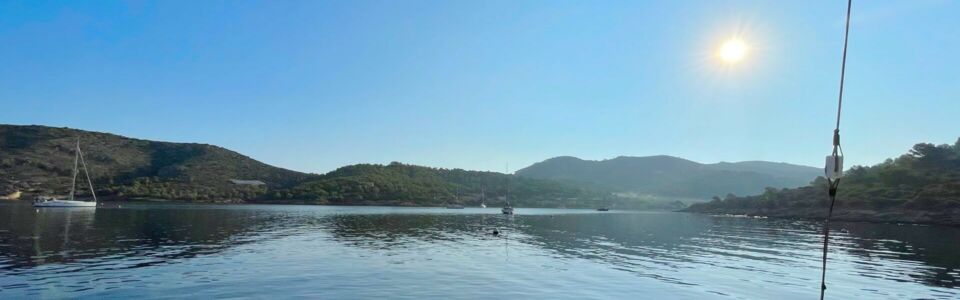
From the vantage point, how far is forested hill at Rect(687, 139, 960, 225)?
143 meters

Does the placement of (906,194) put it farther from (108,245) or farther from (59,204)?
(59,204)

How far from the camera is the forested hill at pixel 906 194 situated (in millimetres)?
142750

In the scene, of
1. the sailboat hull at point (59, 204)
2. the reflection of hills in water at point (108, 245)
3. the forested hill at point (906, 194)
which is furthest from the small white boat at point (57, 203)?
the forested hill at point (906, 194)

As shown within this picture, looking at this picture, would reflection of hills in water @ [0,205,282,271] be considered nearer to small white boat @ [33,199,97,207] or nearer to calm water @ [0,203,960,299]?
calm water @ [0,203,960,299]

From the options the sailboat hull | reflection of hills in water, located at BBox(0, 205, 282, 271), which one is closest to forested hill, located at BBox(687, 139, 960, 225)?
reflection of hills in water, located at BBox(0, 205, 282, 271)

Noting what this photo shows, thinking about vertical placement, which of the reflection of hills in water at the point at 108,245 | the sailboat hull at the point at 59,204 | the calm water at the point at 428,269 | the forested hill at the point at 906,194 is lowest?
the sailboat hull at the point at 59,204

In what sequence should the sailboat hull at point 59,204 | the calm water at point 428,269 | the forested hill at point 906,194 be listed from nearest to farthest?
the calm water at point 428,269
the sailboat hull at point 59,204
the forested hill at point 906,194

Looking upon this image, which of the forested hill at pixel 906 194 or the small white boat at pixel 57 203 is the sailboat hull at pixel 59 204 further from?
the forested hill at pixel 906 194

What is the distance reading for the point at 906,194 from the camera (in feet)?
529

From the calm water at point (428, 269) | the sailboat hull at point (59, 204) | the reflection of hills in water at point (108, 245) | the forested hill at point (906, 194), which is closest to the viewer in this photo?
the calm water at point (428, 269)

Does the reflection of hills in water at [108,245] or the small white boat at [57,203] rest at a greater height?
the reflection of hills in water at [108,245]

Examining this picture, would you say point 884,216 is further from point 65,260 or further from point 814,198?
point 65,260

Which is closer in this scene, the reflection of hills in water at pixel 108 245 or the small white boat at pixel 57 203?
A: the reflection of hills in water at pixel 108 245

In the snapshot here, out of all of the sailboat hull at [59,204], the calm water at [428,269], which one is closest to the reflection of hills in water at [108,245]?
the calm water at [428,269]
